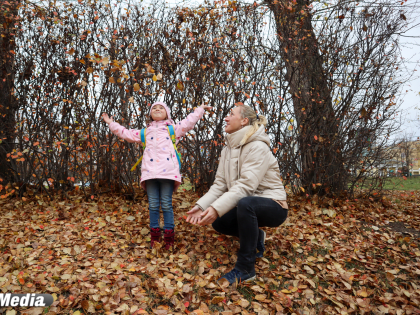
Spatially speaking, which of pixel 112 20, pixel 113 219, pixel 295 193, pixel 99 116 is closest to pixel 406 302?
pixel 295 193

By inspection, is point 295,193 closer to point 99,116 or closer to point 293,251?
point 293,251

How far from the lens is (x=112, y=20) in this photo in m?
4.27

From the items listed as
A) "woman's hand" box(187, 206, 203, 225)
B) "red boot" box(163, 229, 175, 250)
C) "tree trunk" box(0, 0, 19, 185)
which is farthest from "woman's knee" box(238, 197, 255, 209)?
"tree trunk" box(0, 0, 19, 185)

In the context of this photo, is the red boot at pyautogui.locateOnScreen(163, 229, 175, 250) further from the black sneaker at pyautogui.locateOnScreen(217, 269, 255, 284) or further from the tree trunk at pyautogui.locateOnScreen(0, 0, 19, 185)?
the tree trunk at pyautogui.locateOnScreen(0, 0, 19, 185)

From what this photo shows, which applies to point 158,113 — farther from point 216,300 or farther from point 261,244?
point 216,300

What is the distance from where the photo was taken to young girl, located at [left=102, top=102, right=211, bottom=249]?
2.97 metres

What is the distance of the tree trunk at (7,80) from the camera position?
4.21 metres

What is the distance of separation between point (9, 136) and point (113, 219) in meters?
2.33

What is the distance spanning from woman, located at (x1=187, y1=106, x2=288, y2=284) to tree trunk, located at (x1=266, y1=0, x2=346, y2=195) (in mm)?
2076

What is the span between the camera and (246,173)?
2.39 meters

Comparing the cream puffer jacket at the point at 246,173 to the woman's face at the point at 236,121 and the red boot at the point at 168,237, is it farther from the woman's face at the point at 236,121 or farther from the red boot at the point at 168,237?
the red boot at the point at 168,237

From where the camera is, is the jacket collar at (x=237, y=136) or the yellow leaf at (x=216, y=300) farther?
the jacket collar at (x=237, y=136)

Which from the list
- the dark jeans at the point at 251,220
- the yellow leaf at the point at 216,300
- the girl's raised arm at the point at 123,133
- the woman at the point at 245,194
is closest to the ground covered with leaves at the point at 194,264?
the yellow leaf at the point at 216,300

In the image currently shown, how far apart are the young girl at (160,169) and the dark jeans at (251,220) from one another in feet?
2.81
